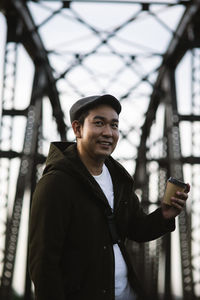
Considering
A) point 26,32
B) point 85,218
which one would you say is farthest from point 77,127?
point 26,32

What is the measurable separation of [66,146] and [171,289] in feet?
31.9

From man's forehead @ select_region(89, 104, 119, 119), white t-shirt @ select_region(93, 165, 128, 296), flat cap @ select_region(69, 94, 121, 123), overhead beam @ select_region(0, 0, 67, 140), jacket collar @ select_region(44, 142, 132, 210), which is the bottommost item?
white t-shirt @ select_region(93, 165, 128, 296)

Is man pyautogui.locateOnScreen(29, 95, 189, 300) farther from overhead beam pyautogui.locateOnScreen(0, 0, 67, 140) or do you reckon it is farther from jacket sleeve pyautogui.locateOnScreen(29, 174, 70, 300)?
overhead beam pyautogui.locateOnScreen(0, 0, 67, 140)

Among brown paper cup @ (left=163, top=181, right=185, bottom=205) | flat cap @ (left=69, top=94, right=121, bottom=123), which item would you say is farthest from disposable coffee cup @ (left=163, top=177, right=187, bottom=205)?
flat cap @ (left=69, top=94, right=121, bottom=123)

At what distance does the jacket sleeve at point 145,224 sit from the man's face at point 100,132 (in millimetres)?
373

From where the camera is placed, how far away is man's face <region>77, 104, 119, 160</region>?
8.06ft

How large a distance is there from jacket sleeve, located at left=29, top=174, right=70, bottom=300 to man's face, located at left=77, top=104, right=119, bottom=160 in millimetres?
237

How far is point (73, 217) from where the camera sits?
2311mm

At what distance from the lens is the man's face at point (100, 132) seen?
2.46 meters

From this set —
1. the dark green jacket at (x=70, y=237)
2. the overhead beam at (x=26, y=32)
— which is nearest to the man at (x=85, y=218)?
the dark green jacket at (x=70, y=237)

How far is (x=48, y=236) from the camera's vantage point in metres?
2.22

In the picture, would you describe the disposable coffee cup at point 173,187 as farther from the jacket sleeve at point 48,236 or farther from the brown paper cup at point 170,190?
the jacket sleeve at point 48,236

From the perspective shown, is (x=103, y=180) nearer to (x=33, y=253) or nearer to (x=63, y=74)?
(x=33, y=253)

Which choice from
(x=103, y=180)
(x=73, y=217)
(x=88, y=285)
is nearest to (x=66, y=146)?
(x=103, y=180)
